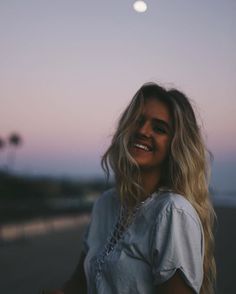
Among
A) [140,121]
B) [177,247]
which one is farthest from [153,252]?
[140,121]

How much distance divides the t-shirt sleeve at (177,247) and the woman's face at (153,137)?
0.26 meters

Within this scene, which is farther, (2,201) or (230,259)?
(2,201)

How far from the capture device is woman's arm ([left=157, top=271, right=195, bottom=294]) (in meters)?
1.19

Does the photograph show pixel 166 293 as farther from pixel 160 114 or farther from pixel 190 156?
pixel 160 114

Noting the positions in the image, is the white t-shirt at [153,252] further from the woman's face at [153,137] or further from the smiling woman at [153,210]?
the woman's face at [153,137]

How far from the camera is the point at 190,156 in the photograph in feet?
4.51

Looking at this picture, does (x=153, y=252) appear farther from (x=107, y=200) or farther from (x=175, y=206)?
(x=107, y=200)

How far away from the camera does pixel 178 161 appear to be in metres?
1.38

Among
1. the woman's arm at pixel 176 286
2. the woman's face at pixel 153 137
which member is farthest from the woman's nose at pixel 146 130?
the woman's arm at pixel 176 286

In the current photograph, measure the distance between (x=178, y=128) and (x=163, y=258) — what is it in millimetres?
383

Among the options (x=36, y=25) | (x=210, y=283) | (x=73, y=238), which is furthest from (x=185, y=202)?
(x=73, y=238)

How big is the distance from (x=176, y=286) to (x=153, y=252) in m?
0.10

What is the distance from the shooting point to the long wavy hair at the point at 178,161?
1.37m

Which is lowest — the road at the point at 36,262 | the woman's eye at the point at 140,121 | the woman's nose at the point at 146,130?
the road at the point at 36,262
